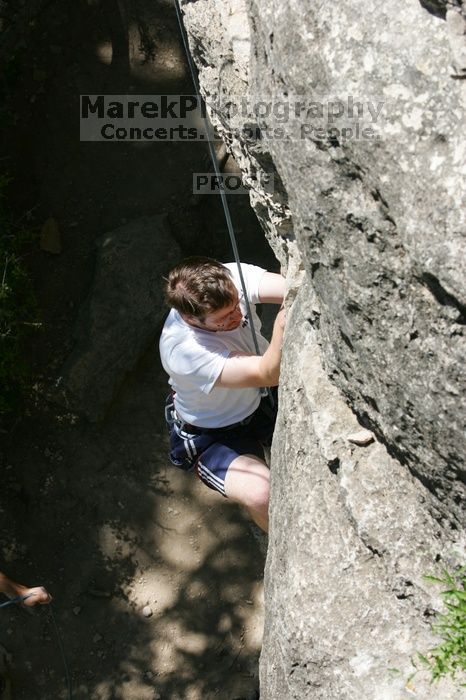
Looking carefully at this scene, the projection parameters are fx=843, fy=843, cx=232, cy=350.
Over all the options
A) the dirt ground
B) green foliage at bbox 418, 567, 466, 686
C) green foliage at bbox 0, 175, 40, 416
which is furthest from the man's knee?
green foliage at bbox 0, 175, 40, 416

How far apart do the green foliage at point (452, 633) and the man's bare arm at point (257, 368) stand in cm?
88

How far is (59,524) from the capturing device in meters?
4.86

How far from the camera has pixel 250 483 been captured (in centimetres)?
314

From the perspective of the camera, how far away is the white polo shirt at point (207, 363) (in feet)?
9.46

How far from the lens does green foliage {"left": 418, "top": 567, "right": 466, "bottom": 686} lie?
2004 millimetres

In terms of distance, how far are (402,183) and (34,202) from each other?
399cm

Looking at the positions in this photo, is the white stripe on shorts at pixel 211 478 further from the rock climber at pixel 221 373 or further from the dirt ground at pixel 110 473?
the dirt ground at pixel 110 473

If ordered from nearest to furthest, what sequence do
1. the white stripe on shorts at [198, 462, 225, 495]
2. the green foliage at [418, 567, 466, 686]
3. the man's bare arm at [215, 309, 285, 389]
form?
the green foliage at [418, 567, 466, 686], the man's bare arm at [215, 309, 285, 389], the white stripe on shorts at [198, 462, 225, 495]

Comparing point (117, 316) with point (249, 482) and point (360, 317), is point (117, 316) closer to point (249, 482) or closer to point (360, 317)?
point (249, 482)

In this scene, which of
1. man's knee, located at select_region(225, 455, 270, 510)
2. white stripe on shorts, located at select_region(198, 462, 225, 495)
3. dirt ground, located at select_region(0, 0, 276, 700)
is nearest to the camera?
man's knee, located at select_region(225, 455, 270, 510)

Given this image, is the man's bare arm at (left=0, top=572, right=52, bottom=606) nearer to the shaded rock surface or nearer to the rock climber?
the shaded rock surface

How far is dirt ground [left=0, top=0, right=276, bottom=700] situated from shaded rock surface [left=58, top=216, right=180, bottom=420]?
0.46 feet

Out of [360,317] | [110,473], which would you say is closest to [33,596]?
[110,473]

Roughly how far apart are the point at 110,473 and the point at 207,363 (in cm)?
225
